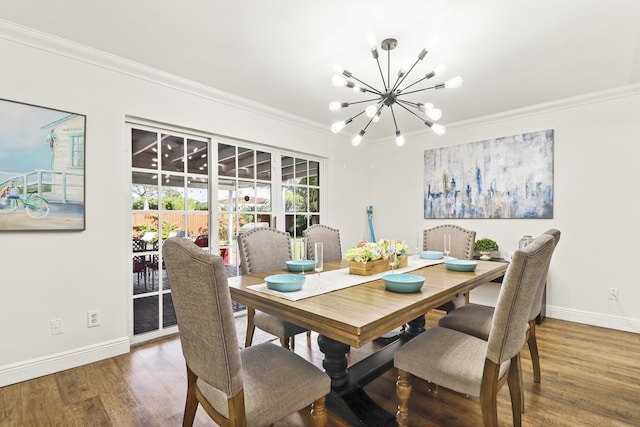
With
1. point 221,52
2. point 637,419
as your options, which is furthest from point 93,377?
point 637,419

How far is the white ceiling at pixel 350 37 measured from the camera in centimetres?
→ 189

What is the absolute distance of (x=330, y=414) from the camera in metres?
1.74

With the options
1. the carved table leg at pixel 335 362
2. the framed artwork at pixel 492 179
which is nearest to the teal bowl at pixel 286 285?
the carved table leg at pixel 335 362

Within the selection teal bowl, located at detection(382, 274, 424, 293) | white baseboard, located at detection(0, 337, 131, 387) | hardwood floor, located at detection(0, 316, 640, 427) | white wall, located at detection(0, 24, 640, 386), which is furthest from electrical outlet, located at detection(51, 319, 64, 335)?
teal bowl, located at detection(382, 274, 424, 293)

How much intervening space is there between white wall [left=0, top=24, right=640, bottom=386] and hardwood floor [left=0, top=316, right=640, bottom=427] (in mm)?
309

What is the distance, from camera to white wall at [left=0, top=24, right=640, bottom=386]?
2162 millimetres

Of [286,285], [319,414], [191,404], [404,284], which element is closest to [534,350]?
[404,284]

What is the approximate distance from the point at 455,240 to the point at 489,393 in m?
1.82

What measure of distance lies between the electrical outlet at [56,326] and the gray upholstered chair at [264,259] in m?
1.36

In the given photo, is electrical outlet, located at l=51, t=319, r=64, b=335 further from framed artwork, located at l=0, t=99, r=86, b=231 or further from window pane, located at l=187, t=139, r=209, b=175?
window pane, located at l=187, t=139, r=209, b=175

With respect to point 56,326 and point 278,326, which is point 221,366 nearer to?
point 278,326

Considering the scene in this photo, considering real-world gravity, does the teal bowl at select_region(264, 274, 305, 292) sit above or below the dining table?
above

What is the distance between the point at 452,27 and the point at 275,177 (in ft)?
7.88

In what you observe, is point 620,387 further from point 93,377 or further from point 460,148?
point 93,377
